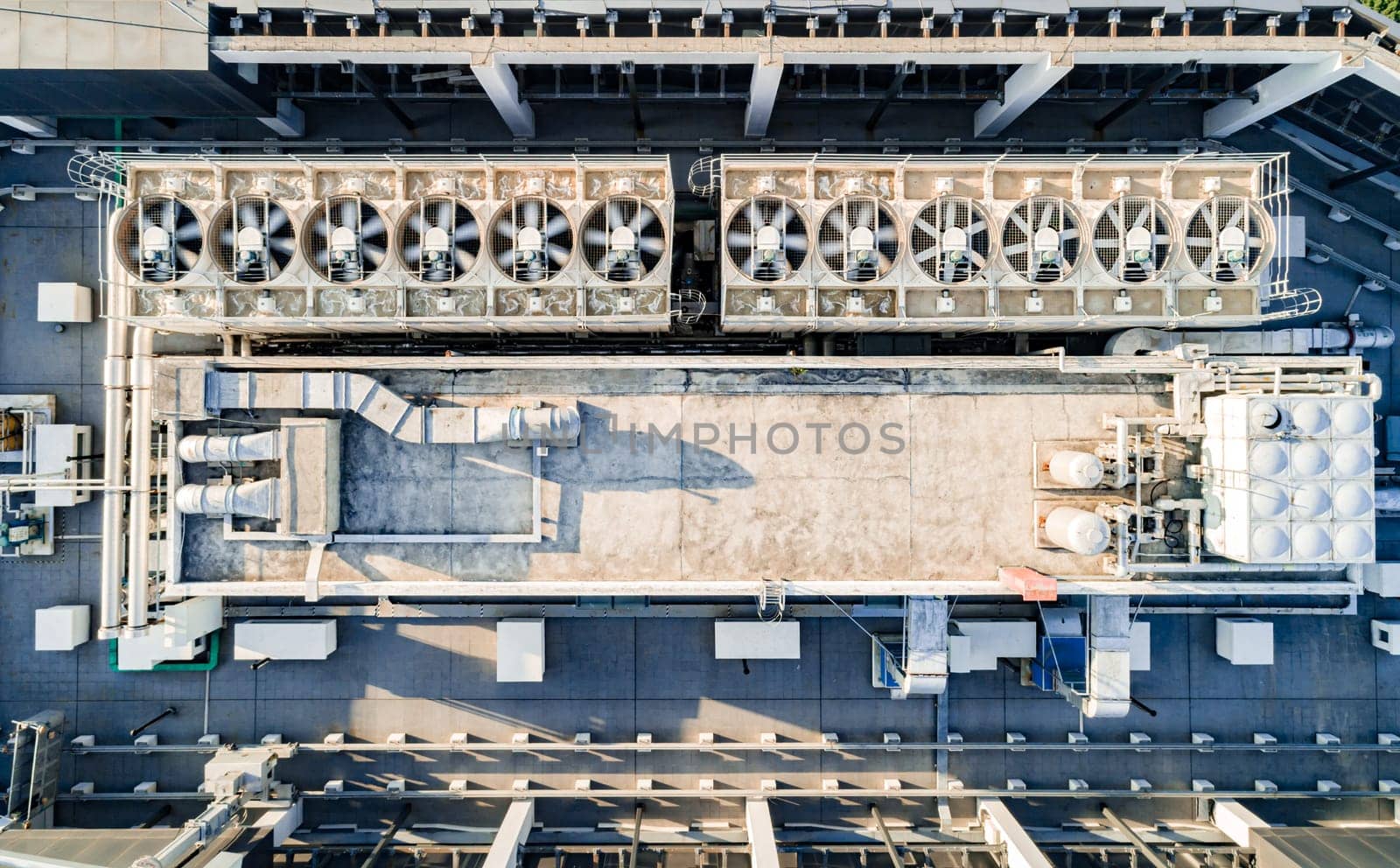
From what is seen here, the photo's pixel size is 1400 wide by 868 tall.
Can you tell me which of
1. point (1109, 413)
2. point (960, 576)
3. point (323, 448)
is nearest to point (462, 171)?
point (323, 448)

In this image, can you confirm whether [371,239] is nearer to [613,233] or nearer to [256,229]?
[256,229]

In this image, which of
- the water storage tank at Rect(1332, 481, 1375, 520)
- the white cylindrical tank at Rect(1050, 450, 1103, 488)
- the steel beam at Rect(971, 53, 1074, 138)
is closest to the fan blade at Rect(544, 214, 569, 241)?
the steel beam at Rect(971, 53, 1074, 138)

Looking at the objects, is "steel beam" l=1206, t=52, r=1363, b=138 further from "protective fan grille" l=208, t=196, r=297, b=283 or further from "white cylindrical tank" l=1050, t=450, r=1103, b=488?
"protective fan grille" l=208, t=196, r=297, b=283

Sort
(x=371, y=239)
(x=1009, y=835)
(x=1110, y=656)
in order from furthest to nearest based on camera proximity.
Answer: (x=1009, y=835) < (x=1110, y=656) < (x=371, y=239)

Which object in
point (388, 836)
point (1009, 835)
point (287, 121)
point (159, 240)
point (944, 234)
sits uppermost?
point (287, 121)

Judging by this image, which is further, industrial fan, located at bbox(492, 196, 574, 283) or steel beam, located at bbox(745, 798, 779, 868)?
steel beam, located at bbox(745, 798, 779, 868)

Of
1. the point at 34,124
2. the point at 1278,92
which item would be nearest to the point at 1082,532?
the point at 1278,92

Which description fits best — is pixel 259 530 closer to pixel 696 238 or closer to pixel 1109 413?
pixel 696 238

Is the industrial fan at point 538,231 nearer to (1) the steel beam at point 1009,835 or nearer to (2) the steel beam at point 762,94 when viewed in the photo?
(2) the steel beam at point 762,94
